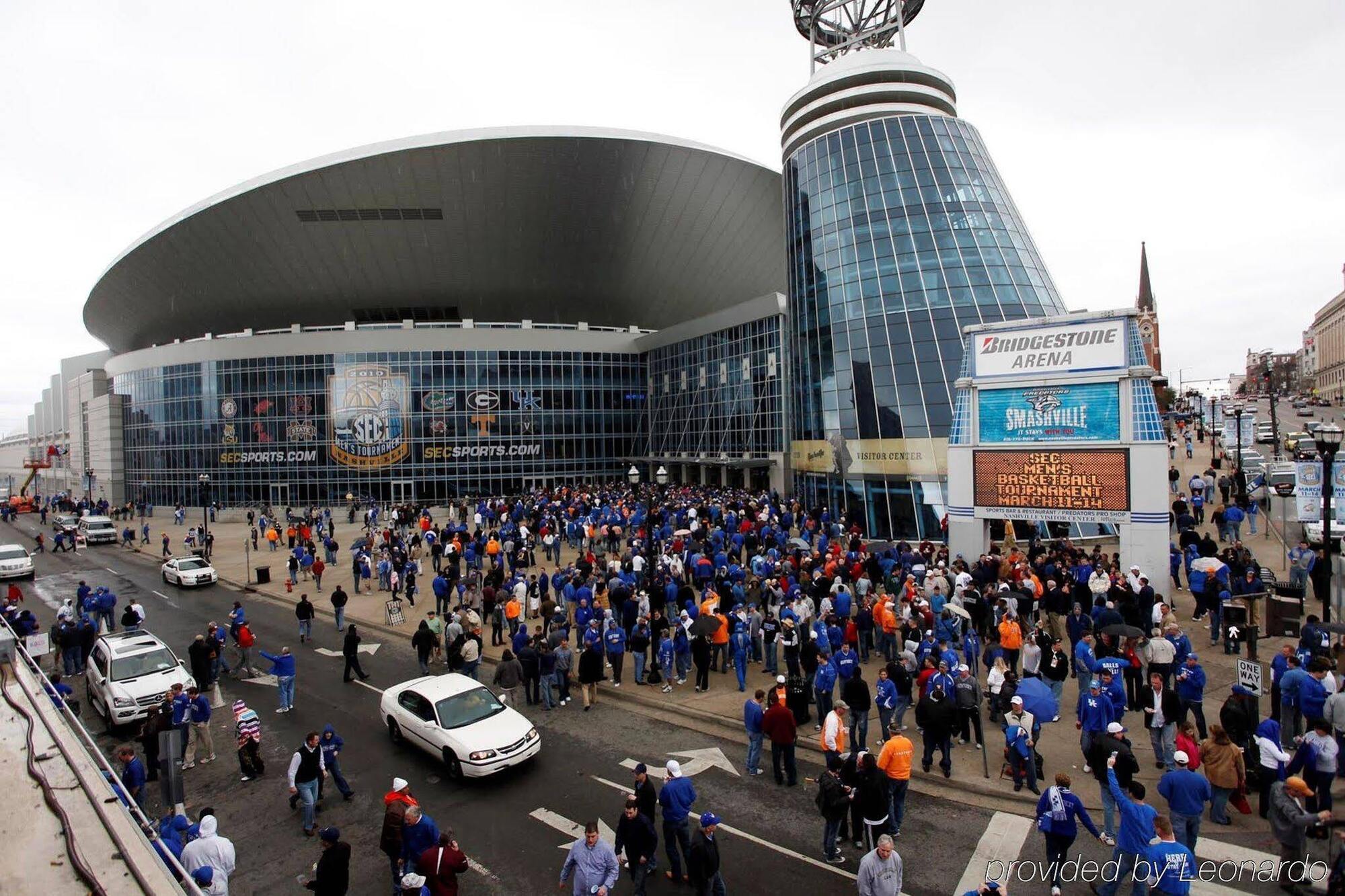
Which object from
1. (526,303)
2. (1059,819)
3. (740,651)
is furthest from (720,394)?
(1059,819)

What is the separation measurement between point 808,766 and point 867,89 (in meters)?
36.8

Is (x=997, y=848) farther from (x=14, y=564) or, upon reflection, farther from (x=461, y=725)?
(x=14, y=564)

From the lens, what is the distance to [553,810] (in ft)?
31.3

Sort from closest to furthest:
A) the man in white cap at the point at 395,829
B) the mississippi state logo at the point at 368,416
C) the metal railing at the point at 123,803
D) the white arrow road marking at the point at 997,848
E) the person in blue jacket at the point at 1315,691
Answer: the metal railing at the point at 123,803, the white arrow road marking at the point at 997,848, the man in white cap at the point at 395,829, the person in blue jacket at the point at 1315,691, the mississippi state logo at the point at 368,416

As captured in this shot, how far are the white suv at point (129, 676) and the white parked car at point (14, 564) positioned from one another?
19.2 m

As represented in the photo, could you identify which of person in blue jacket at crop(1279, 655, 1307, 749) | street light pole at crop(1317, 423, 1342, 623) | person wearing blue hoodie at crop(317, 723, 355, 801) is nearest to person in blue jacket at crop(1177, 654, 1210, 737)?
person in blue jacket at crop(1279, 655, 1307, 749)

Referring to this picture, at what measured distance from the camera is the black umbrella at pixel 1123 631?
11195 millimetres

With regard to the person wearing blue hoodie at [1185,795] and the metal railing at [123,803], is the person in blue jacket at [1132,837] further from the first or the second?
the metal railing at [123,803]

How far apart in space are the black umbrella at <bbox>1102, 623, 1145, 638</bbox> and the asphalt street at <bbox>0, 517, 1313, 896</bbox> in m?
2.78

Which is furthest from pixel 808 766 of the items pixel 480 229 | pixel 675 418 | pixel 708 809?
pixel 480 229

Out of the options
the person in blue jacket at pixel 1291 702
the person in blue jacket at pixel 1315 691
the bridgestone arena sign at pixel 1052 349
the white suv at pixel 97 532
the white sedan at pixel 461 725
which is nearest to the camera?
the person in blue jacket at pixel 1315 691

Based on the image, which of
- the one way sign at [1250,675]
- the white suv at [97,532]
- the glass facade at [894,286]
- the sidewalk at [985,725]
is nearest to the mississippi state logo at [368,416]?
the white suv at [97,532]

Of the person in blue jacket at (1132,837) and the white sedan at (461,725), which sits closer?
the person in blue jacket at (1132,837)

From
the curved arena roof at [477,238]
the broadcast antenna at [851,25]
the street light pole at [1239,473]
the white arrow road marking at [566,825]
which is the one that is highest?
the broadcast antenna at [851,25]
